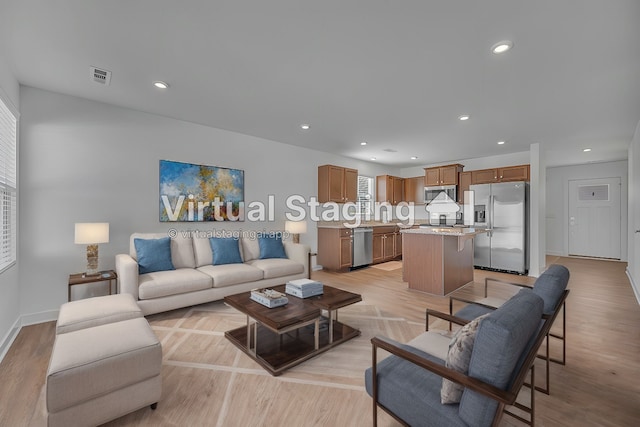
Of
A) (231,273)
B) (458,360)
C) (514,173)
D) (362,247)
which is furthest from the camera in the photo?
(362,247)

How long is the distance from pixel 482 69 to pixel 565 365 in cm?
259

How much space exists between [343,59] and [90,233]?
314 centimetres

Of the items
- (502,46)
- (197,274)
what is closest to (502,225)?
(502,46)

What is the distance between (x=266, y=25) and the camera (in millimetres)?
1976

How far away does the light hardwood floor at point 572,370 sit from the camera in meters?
1.67

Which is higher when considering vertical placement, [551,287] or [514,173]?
[514,173]

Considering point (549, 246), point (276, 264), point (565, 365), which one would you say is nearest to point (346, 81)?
point (276, 264)

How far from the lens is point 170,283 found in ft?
10.1

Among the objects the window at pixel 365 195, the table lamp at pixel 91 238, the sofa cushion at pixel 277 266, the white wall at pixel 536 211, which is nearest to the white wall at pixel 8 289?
the table lamp at pixel 91 238

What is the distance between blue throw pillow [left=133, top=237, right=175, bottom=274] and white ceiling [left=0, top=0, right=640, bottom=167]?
1699mm

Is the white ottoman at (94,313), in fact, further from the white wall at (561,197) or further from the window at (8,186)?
the white wall at (561,197)

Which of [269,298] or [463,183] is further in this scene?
[463,183]

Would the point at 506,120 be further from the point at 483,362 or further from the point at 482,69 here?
the point at 483,362

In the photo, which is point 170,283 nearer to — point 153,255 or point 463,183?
point 153,255
